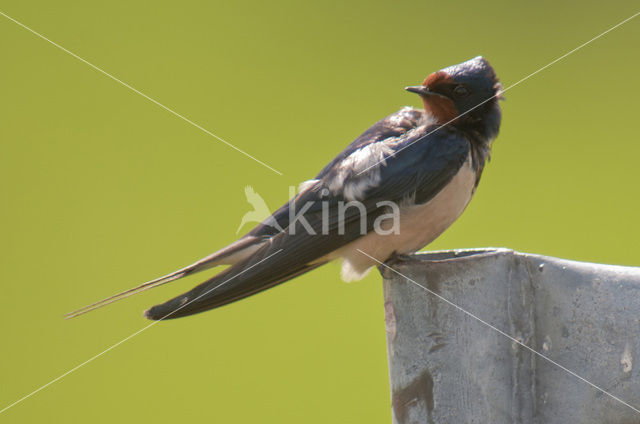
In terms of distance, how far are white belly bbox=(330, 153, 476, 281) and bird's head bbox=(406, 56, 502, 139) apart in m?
0.13

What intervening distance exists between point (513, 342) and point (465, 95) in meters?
0.98

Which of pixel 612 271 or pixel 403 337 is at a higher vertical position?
pixel 612 271

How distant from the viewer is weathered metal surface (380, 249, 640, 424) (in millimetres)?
1176

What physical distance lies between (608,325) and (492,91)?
A: 1.09 m

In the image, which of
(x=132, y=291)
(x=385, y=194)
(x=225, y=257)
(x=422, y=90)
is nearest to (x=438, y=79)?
(x=422, y=90)

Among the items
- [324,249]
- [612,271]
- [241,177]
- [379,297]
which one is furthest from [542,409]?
[241,177]

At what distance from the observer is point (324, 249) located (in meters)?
2.03

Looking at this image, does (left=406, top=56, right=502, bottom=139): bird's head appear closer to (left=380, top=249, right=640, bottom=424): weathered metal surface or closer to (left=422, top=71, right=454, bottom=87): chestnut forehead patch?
(left=422, top=71, right=454, bottom=87): chestnut forehead patch

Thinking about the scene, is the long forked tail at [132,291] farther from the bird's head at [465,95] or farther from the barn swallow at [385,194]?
the bird's head at [465,95]

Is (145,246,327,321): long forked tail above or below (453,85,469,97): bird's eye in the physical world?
below

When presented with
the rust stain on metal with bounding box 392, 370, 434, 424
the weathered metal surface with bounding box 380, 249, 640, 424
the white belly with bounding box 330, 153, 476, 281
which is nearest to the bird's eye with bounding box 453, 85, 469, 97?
the white belly with bounding box 330, 153, 476, 281

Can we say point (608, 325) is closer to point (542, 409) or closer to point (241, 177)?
point (542, 409)

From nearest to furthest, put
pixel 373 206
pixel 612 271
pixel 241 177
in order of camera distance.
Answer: pixel 612 271
pixel 373 206
pixel 241 177

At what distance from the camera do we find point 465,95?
2115mm
